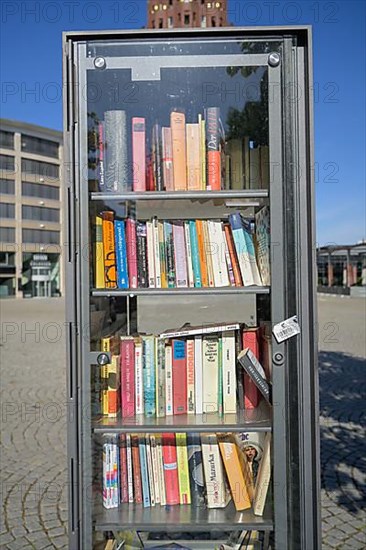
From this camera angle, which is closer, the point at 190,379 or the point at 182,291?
the point at 182,291

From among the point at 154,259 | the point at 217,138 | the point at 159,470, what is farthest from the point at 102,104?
the point at 159,470

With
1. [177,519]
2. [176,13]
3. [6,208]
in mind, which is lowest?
[177,519]

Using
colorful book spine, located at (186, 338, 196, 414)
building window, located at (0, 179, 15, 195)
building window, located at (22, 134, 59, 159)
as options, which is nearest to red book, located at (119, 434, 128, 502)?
colorful book spine, located at (186, 338, 196, 414)

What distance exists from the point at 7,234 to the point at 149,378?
56595mm

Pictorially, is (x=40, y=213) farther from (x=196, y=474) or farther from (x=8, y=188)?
(x=196, y=474)

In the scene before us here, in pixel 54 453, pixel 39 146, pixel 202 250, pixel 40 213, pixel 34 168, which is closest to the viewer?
pixel 202 250

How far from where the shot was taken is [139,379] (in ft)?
9.56

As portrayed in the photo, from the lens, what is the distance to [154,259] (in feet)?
9.55

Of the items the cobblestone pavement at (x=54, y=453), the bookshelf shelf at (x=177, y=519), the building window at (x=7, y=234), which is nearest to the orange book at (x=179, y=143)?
the bookshelf shelf at (x=177, y=519)

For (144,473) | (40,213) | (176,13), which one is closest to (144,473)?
(144,473)

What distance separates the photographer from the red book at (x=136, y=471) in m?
2.95

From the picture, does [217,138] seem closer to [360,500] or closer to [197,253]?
[197,253]

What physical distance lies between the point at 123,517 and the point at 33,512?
2.06m

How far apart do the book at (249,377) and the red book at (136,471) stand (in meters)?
0.62
